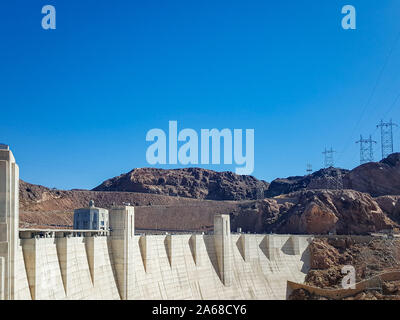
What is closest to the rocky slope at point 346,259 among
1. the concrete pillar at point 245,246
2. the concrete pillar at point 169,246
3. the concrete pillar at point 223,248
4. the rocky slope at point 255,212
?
the rocky slope at point 255,212

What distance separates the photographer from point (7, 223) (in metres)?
15.7

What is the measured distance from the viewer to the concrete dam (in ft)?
53.4

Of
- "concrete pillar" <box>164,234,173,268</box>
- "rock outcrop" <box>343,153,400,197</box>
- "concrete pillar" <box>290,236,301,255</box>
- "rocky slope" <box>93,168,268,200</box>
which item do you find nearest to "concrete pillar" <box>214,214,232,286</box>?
"concrete pillar" <box>164,234,173,268</box>

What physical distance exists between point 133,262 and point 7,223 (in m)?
13.0

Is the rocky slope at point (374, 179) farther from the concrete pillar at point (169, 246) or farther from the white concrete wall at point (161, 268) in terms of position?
the concrete pillar at point (169, 246)

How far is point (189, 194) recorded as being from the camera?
137 m

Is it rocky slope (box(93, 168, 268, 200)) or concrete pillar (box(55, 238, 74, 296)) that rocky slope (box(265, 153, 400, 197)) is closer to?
concrete pillar (box(55, 238, 74, 296))

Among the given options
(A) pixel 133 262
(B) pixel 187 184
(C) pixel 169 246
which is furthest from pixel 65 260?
(B) pixel 187 184

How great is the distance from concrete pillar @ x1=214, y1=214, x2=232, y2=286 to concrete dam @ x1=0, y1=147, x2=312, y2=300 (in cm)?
8

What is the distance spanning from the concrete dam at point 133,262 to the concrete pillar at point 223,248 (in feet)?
0.27

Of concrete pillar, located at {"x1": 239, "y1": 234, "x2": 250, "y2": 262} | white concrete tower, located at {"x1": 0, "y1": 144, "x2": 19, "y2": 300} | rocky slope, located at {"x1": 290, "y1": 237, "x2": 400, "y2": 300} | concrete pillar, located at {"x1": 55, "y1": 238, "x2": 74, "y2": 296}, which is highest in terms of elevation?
white concrete tower, located at {"x1": 0, "y1": 144, "x2": 19, "y2": 300}
